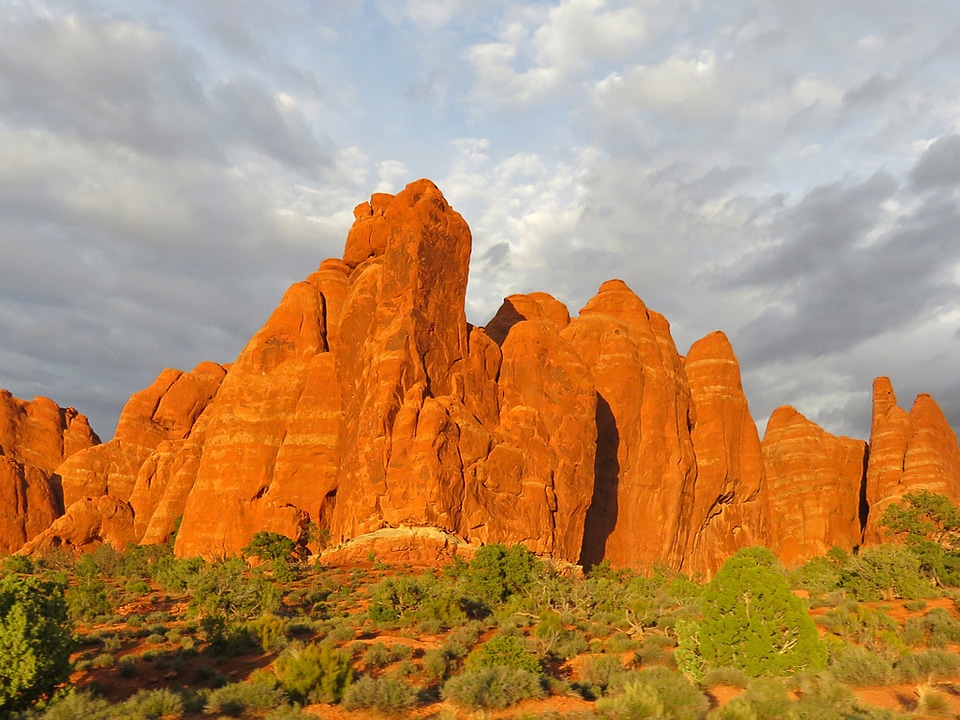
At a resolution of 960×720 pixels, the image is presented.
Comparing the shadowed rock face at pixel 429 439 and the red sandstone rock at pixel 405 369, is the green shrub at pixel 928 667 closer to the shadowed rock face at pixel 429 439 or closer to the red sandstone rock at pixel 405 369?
the shadowed rock face at pixel 429 439

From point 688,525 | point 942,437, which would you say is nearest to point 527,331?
point 688,525

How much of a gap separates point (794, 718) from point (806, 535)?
53.0 metres

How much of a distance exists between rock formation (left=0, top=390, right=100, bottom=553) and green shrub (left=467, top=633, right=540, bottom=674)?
43.4 metres

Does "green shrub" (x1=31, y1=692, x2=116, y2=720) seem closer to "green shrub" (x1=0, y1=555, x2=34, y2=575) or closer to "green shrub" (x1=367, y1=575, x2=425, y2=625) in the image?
"green shrub" (x1=367, y1=575, x2=425, y2=625)

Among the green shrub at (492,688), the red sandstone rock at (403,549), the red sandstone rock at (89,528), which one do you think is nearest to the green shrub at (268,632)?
the green shrub at (492,688)

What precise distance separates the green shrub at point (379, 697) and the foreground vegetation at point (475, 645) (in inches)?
1.1

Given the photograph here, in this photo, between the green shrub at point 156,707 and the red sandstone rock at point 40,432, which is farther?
the red sandstone rock at point 40,432

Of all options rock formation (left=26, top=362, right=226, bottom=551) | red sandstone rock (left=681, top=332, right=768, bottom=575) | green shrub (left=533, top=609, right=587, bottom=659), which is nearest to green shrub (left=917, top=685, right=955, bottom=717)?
green shrub (left=533, top=609, right=587, bottom=659)

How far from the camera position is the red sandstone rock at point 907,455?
57594 mm

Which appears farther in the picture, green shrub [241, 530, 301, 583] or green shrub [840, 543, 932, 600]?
green shrub [241, 530, 301, 583]

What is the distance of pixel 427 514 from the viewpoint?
33344 mm

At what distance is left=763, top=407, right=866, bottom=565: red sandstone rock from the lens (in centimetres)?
5825

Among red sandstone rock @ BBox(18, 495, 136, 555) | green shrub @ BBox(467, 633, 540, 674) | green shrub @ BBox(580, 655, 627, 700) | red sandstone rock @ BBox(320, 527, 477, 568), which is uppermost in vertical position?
red sandstone rock @ BBox(18, 495, 136, 555)

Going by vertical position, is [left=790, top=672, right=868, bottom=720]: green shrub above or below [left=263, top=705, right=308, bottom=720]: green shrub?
above
